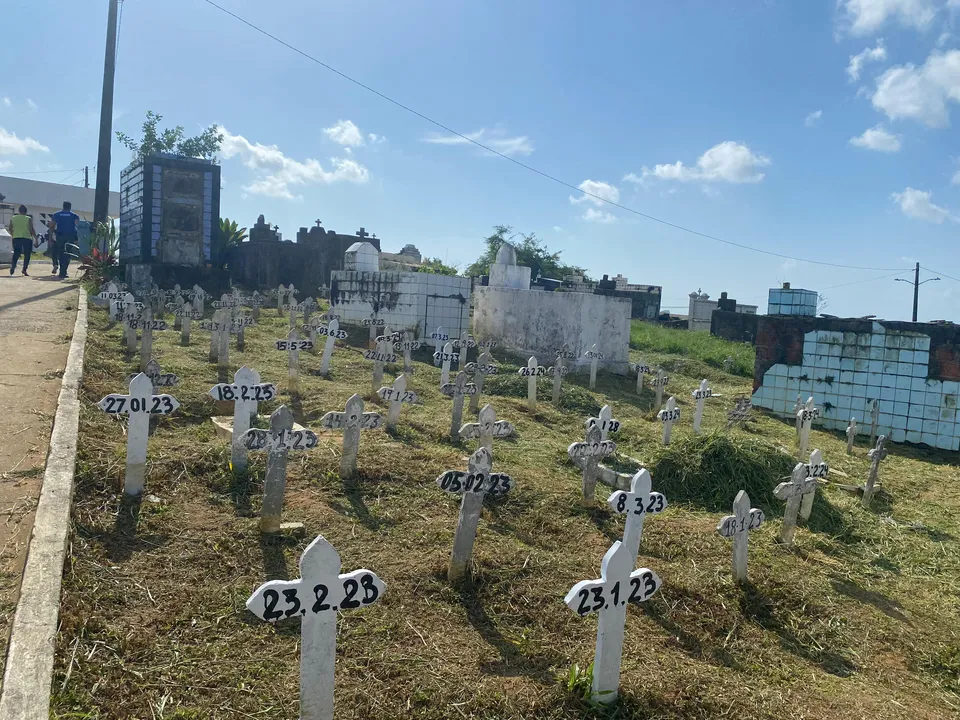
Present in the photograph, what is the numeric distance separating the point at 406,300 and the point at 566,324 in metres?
3.58

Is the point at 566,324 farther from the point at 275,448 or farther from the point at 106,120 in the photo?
the point at 106,120

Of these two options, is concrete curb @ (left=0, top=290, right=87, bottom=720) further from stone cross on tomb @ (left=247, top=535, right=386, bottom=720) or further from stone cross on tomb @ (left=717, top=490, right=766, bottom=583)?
stone cross on tomb @ (left=717, top=490, right=766, bottom=583)

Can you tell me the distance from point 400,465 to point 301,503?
1.22 metres

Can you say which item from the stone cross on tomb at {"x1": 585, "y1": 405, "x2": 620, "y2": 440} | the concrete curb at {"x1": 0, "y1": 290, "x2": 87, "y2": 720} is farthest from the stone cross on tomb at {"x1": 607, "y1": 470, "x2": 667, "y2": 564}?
the concrete curb at {"x1": 0, "y1": 290, "x2": 87, "y2": 720}

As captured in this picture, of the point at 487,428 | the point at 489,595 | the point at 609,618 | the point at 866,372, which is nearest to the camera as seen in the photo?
the point at 609,618

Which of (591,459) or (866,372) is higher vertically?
(866,372)

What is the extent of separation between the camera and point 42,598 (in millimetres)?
3381

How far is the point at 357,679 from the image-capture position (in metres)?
3.23

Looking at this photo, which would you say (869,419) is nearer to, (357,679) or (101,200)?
(357,679)

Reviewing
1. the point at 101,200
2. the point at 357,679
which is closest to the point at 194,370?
the point at 357,679

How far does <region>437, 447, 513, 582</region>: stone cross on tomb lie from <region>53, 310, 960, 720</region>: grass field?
12 cm

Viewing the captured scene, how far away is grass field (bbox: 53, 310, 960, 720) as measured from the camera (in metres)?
3.21

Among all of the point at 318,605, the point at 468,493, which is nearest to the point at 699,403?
the point at 468,493

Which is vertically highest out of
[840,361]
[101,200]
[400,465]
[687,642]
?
[101,200]
